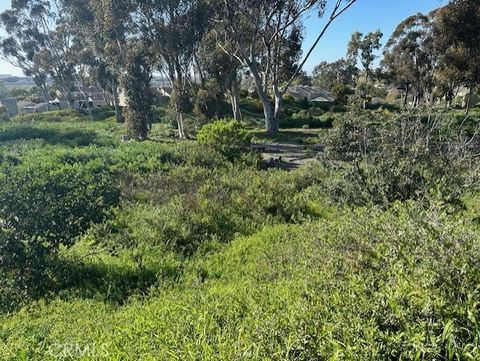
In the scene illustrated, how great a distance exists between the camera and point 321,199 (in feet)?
27.6

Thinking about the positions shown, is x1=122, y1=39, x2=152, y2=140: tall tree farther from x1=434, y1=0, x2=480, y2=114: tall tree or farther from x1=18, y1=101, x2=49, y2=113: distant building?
x1=18, y1=101, x2=49, y2=113: distant building

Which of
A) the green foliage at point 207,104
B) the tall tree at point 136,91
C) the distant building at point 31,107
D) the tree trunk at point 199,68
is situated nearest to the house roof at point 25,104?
the distant building at point 31,107

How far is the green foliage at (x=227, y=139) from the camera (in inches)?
553

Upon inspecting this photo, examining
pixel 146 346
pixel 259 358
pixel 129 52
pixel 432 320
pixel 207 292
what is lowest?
pixel 207 292

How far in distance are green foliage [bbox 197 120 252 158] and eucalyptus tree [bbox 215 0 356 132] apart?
7.97 m

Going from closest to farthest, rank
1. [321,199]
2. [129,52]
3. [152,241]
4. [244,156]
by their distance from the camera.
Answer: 1. [152,241]
2. [321,199]
3. [244,156]
4. [129,52]

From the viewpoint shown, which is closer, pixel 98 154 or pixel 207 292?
pixel 207 292

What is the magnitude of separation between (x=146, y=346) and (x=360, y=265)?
198cm

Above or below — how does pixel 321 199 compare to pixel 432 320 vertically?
below

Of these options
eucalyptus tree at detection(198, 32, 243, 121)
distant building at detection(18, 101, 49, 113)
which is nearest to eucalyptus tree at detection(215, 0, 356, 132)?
eucalyptus tree at detection(198, 32, 243, 121)

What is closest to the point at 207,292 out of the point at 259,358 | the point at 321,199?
the point at 259,358

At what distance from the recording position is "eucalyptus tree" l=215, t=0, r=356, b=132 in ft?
66.7

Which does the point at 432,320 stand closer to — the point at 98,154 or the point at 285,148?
the point at 98,154

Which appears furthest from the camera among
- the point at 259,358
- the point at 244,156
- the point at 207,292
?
the point at 244,156
